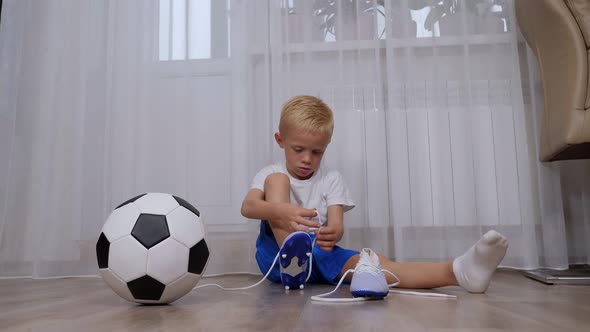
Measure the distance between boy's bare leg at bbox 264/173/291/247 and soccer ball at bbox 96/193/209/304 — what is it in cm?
32

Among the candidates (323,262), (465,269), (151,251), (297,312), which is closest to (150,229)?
(151,251)

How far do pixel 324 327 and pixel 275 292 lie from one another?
505 millimetres

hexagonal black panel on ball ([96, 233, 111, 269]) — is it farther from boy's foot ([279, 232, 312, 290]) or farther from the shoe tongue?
the shoe tongue

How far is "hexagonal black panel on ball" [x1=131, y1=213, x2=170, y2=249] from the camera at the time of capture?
36.3 inches

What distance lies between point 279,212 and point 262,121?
608mm

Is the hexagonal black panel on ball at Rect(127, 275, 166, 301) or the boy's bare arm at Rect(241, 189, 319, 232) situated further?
the boy's bare arm at Rect(241, 189, 319, 232)

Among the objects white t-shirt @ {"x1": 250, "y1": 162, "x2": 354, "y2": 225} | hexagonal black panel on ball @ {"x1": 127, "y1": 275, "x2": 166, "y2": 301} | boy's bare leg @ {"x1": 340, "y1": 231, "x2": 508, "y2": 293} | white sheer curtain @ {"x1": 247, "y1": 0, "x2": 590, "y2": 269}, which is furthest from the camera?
white sheer curtain @ {"x1": 247, "y1": 0, "x2": 590, "y2": 269}

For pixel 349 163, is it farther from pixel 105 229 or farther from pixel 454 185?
pixel 105 229

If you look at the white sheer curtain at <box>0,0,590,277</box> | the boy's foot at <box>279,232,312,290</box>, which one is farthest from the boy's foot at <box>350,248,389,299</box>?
the white sheer curtain at <box>0,0,590,277</box>

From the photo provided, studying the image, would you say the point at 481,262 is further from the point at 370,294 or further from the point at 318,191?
the point at 318,191

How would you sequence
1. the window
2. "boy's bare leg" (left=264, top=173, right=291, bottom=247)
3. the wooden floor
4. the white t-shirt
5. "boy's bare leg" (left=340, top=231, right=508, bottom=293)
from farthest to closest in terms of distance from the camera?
the window
the white t-shirt
"boy's bare leg" (left=264, top=173, right=291, bottom=247)
"boy's bare leg" (left=340, top=231, right=508, bottom=293)
the wooden floor

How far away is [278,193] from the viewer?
131cm

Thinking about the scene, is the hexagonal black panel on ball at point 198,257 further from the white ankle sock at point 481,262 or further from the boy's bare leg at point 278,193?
the white ankle sock at point 481,262

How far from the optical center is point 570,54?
1394 millimetres
